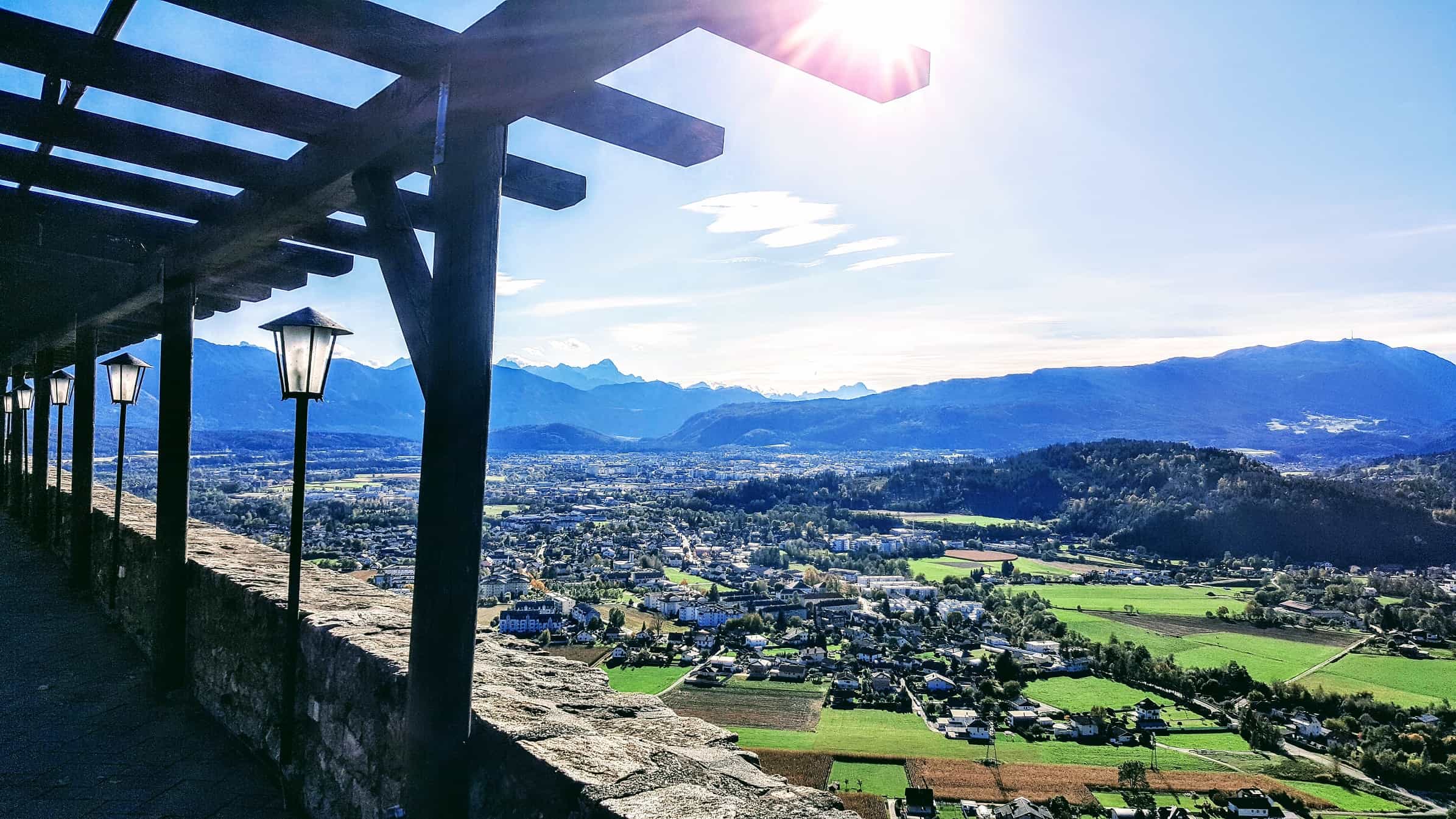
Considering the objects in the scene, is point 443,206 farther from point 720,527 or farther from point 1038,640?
point 720,527

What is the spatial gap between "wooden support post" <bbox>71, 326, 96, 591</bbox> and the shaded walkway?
1.44 meters

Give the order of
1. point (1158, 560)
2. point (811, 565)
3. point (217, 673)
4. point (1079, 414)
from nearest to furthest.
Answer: point (217, 673)
point (811, 565)
point (1158, 560)
point (1079, 414)

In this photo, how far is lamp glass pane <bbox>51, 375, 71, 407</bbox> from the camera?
8.84 meters

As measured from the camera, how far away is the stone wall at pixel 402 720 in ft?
6.30

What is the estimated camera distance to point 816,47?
5.03 feet

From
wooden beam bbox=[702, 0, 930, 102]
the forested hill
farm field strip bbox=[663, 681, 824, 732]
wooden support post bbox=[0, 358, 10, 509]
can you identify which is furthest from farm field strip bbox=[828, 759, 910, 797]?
the forested hill

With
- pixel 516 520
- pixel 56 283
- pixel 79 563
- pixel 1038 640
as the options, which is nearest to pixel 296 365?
pixel 56 283

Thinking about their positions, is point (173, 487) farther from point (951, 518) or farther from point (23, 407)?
point (951, 518)

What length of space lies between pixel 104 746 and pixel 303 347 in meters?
2.38

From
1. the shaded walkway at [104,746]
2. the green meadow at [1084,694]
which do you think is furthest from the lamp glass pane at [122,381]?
the green meadow at [1084,694]

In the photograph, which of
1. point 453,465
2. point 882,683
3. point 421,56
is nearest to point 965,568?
point 882,683

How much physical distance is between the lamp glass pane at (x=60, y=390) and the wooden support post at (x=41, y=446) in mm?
783

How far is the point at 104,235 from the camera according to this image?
4531 mm

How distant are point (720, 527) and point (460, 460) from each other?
59.3m
